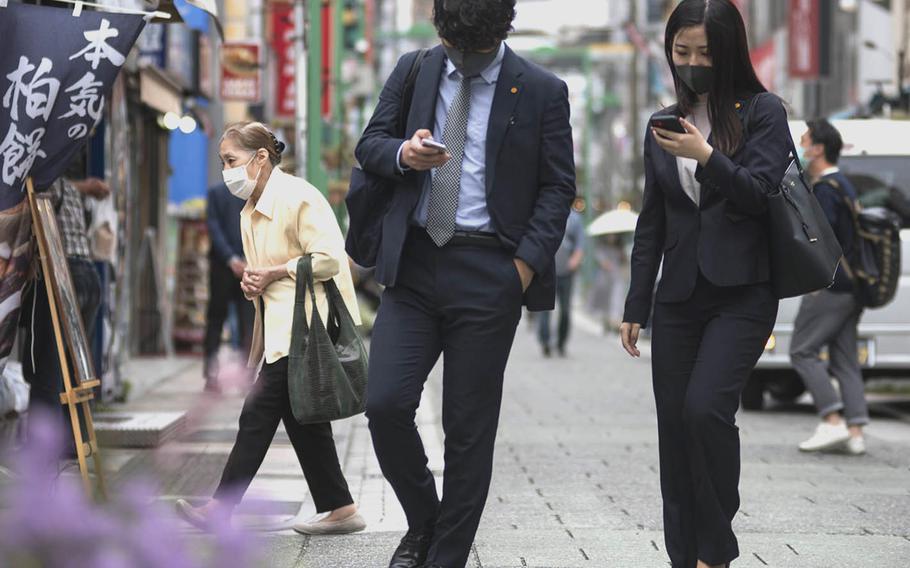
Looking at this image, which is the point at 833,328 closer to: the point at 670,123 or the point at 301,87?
the point at 670,123

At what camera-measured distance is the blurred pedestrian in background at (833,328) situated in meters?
9.28

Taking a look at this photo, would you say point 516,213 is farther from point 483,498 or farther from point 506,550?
point 506,550

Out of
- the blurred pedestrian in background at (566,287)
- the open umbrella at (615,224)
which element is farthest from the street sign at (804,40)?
the open umbrella at (615,224)

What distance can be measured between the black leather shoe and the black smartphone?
142cm

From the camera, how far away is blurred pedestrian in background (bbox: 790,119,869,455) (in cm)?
928

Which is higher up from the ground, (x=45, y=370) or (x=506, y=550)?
(x=45, y=370)

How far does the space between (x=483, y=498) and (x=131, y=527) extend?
126 inches

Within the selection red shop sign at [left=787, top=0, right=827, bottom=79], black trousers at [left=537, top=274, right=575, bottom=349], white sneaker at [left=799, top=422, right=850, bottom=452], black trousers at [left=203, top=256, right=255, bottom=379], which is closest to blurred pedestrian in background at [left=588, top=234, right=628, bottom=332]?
red shop sign at [left=787, top=0, right=827, bottom=79]

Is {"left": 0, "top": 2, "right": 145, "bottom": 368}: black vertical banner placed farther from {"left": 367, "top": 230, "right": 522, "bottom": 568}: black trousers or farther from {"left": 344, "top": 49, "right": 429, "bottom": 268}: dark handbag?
{"left": 367, "top": 230, "right": 522, "bottom": 568}: black trousers

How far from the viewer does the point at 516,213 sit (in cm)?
470

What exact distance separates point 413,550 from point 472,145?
3.99ft

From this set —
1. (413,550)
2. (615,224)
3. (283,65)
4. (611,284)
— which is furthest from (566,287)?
(413,550)

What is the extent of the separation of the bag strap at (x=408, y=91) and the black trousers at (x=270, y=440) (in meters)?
1.41

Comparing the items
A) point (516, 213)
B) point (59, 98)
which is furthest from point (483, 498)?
point (59, 98)
